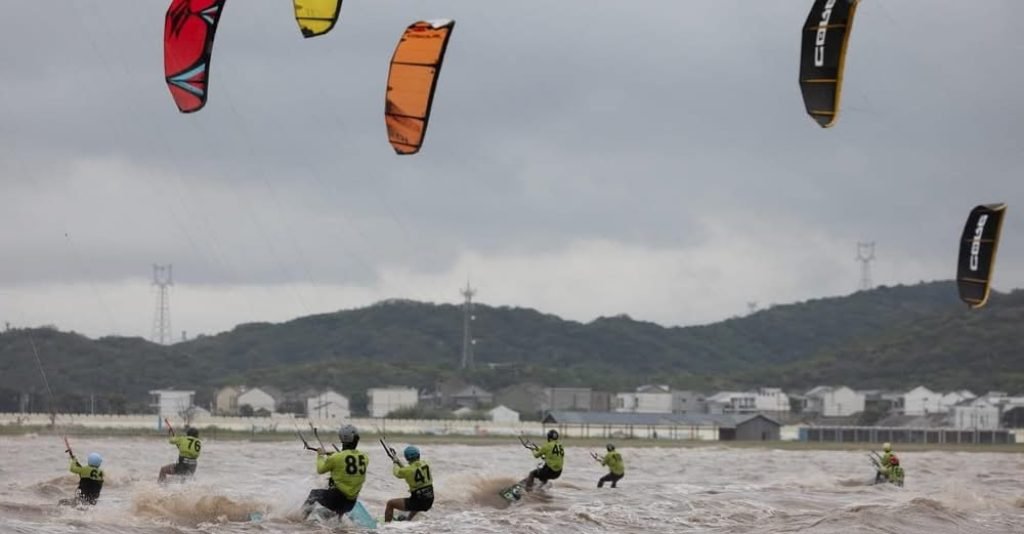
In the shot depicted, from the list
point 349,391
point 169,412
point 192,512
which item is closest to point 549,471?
point 192,512

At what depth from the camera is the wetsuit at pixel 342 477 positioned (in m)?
24.1

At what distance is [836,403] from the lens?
133875mm

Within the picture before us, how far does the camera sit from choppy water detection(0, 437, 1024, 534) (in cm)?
2569

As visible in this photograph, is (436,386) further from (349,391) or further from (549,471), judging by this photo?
(549,471)

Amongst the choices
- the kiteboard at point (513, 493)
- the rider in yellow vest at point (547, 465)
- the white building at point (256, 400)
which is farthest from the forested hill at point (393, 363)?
the kiteboard at point (513, 493)

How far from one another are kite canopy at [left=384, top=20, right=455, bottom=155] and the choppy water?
6.86 m

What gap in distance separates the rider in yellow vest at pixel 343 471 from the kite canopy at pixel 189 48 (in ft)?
25.1

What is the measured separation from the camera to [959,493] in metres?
35.0

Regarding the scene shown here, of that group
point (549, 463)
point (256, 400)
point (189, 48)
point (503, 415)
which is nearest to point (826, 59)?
point (549, 463)

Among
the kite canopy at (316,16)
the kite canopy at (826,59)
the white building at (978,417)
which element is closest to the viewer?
the kite canopy at (316,16)

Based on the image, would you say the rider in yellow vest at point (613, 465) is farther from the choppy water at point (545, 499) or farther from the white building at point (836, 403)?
the white building at point (836, 403)

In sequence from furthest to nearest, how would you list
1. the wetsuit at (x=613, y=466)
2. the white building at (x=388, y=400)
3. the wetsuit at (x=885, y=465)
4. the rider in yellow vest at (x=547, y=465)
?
the white building at (x=388, y=400) < the wetsuit at (x=885, y=465) < the wetsuit at (x=613, y=466) < the rider in yellow vest at (x=547, y=465)

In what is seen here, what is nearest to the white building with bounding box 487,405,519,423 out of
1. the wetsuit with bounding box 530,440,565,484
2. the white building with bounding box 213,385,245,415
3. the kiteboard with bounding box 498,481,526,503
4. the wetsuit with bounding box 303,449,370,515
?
the white building with bounding box 213,385,245,415

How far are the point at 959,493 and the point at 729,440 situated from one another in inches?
2300
